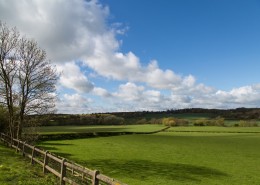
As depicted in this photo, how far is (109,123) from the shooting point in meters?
163

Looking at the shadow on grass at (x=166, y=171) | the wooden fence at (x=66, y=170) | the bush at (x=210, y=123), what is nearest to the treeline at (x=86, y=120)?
the bush at (x=210, y=123)

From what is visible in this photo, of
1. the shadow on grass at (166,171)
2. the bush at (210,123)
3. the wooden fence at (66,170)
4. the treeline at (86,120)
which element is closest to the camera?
the wooden fence at (66,170)

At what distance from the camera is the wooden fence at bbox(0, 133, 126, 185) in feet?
41.8

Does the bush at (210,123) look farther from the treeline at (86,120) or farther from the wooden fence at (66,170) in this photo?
the wooden fence at (66,170)

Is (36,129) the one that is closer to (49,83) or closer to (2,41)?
(49,83)

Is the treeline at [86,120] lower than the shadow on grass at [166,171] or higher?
higher

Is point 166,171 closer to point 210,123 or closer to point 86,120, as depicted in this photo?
point 210,123

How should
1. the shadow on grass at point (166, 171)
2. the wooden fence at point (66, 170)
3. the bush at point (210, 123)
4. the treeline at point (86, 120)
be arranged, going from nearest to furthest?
the wooden fence at point (66, 170) → the shadow on grass at point (166, 171) → the treeline at point (86, 120) → the bush at point (210, 123)

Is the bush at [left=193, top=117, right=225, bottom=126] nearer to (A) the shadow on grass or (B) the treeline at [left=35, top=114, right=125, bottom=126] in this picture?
(B) the treeline at [left=35, top=114, right=125, bottom=126]

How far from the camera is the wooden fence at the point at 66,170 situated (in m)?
12.7

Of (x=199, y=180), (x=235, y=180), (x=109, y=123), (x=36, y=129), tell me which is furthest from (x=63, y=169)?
(x=109, y=123)

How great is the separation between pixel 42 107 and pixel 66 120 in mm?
110295

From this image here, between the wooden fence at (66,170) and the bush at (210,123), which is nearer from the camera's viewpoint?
the wooden fence at (66,170)

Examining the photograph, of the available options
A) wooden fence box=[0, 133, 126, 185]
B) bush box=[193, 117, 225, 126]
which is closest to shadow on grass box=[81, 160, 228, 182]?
wooden fence box=[0, 133, 126, 185]
